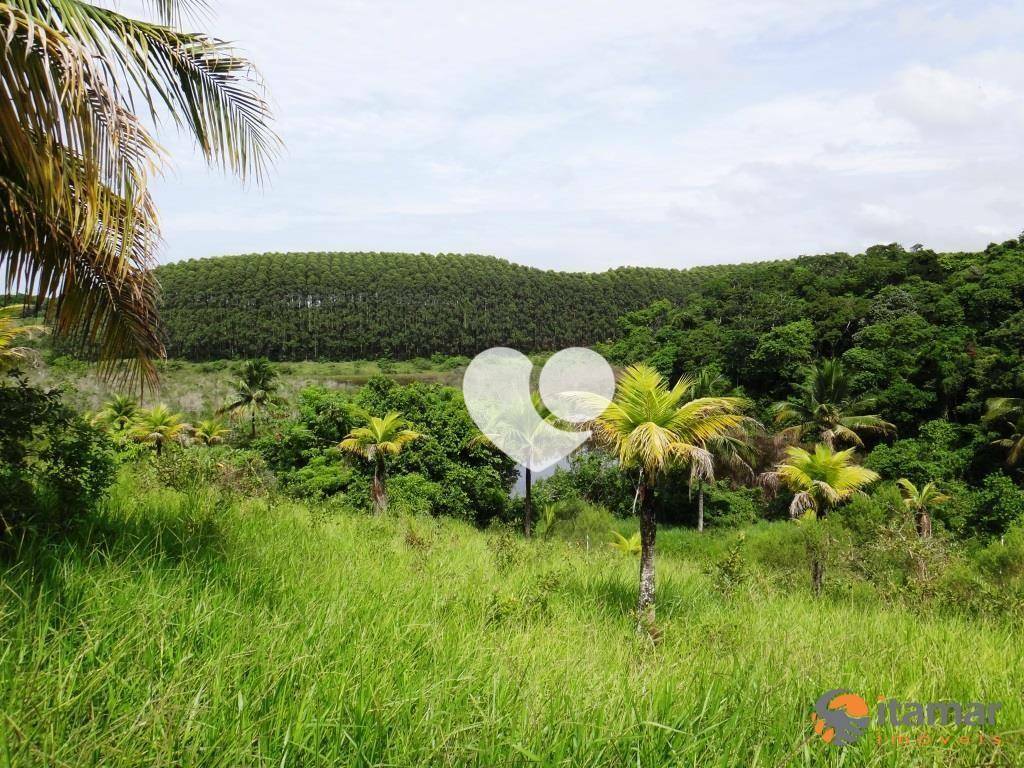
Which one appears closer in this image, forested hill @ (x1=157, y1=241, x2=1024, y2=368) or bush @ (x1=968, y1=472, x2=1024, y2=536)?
bush @ (x1=968, y1=472, x2=1024, y2=536)

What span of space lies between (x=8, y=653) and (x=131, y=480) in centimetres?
572

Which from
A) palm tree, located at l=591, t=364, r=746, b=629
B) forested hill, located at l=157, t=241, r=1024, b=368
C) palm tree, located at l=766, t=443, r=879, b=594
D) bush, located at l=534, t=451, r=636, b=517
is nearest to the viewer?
palm tree, located at l=591, t=364, r=746, b=629

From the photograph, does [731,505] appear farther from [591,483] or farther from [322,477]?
[322,477]

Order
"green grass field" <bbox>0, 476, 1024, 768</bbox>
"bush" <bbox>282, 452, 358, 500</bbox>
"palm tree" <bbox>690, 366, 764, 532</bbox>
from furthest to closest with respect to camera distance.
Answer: "palm tree" <bbox>690, 366, 764, 532</bbox>, "bush" <bbox>282, 452, 358, 500</bbox>, "green grass field" <bbox>0, 476, 1024, 768</bbox>

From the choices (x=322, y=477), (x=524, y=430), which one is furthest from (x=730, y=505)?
(x=322, y=477)

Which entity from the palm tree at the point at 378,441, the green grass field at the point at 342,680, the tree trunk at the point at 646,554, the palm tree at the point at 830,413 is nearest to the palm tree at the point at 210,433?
the palm tree at the point at 378,441

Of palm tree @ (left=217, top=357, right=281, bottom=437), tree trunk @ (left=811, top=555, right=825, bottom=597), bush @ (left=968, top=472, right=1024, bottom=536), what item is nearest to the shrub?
bush @ (left=968, top=472, right=1024, bottom=536)

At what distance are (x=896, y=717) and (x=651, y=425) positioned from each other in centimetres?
691

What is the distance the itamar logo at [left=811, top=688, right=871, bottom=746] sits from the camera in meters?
2.39

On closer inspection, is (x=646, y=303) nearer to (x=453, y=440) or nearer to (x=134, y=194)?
(x=453, y=440)

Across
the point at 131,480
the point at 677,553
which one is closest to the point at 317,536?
the point at 131,480

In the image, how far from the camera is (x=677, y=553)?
30938 millimetres

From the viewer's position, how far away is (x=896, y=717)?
2.71 meters

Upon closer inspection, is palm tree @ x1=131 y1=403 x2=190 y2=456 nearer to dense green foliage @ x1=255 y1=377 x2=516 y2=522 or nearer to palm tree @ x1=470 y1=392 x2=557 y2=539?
dense green foliage @ x1=255 y1=377 x2=516 y2=522
